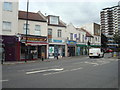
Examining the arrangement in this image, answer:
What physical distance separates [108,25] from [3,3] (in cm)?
11603

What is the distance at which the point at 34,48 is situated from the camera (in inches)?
1117

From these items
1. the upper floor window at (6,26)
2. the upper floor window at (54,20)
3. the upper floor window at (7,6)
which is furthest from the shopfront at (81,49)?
the upper floor window at (7,6)

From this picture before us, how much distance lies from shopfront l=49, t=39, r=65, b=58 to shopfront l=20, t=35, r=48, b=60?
78.1 inches

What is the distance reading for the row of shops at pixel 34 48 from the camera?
80.6ft

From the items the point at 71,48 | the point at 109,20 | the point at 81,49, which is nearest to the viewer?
the point at 71,48

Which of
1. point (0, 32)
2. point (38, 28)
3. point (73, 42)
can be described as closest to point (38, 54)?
point (38, 28)

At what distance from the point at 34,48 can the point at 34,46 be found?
0.39 metres

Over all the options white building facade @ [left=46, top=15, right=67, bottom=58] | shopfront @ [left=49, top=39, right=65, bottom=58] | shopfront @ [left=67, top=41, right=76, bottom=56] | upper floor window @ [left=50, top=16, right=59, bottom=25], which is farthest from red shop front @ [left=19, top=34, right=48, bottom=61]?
shopfront @ [left=67, top=41, right=76, bottom=56]

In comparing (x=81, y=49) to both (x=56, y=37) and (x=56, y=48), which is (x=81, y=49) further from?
(x=56, y=37)

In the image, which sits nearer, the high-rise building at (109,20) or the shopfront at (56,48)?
the shopfront at (56,48)

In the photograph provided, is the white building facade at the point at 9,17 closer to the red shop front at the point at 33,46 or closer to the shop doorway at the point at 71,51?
the red shop front at the point at 33,46

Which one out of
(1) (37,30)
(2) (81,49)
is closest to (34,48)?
(1) (37,30)

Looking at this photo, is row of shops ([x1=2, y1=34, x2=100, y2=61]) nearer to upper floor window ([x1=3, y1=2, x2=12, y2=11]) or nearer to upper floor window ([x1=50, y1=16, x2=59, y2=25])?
upper floor window ([x1=50, y1=16, x2=59, y2=25])

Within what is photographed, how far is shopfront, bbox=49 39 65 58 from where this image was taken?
104 feet
